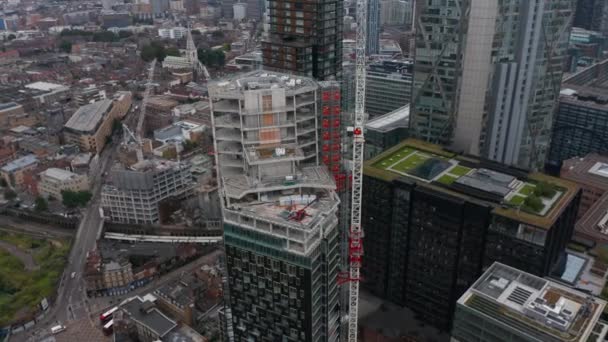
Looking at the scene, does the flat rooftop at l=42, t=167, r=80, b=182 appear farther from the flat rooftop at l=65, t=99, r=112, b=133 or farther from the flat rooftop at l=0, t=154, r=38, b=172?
the flat rooftop at l=65, t=99, r=112, b=133

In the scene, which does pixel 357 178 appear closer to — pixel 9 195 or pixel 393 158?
pixel 393 158

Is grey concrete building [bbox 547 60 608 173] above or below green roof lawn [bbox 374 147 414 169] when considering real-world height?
below

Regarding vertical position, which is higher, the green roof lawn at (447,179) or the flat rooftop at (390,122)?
the green roof lawn at (447,179)

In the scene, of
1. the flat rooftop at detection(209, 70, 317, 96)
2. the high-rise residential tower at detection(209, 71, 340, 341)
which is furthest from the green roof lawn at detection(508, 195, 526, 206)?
the flat rooftop at detection(209, 70, 317, 96)

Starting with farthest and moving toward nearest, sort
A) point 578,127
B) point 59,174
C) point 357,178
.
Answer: point 59,174 → point 578,127 → point 357,178

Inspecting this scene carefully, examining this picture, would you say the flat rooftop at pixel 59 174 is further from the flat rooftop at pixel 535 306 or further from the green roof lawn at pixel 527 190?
the flat rooftop at pixel 535 306

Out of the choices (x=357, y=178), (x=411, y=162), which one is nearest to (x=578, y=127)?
(x=411, y=162)

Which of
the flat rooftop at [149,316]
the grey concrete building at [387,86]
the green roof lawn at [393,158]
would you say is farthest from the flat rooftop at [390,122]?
the flat rooftop at [149,316]
